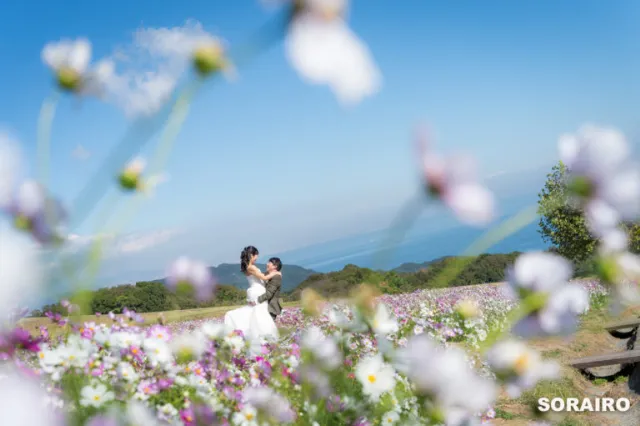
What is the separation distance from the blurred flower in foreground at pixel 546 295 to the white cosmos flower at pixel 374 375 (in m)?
0.44

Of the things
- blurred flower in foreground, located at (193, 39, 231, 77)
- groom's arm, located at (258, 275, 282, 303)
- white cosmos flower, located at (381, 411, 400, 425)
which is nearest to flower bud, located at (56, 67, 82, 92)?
blurred flower in foreground, located at (193, 39, 231, 77)

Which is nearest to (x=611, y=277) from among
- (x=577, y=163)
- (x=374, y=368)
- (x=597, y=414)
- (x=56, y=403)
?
(x=577, y=163)

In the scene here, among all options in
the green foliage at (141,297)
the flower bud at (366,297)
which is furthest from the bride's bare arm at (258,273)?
the flower bud at (366,297)

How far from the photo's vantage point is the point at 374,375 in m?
1.29

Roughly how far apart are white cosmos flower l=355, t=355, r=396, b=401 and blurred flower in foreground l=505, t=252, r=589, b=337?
0.44m

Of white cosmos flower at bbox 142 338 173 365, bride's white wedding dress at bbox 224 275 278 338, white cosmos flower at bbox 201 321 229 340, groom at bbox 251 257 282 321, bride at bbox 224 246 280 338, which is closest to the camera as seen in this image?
white cosmos flower at bbox 142 338 173 365

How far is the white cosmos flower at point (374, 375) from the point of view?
1274 millimetres

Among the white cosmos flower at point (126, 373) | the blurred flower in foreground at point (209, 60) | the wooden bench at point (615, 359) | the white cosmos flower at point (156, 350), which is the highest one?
the blurred flower in foreground at point (209, 60)

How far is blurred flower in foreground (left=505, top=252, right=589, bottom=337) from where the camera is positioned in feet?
2.90

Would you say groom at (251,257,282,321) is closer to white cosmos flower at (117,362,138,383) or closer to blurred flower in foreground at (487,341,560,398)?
white cosmos flower at (117,362,138,383)

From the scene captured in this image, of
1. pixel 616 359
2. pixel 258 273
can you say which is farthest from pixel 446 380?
pixel 258 273

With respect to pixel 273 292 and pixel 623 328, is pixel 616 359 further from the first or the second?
pixel 273 292

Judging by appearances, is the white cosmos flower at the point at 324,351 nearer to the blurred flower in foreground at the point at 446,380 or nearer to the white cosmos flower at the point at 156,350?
the white cosmos flower at the point at 156,350

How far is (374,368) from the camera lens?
128cm
